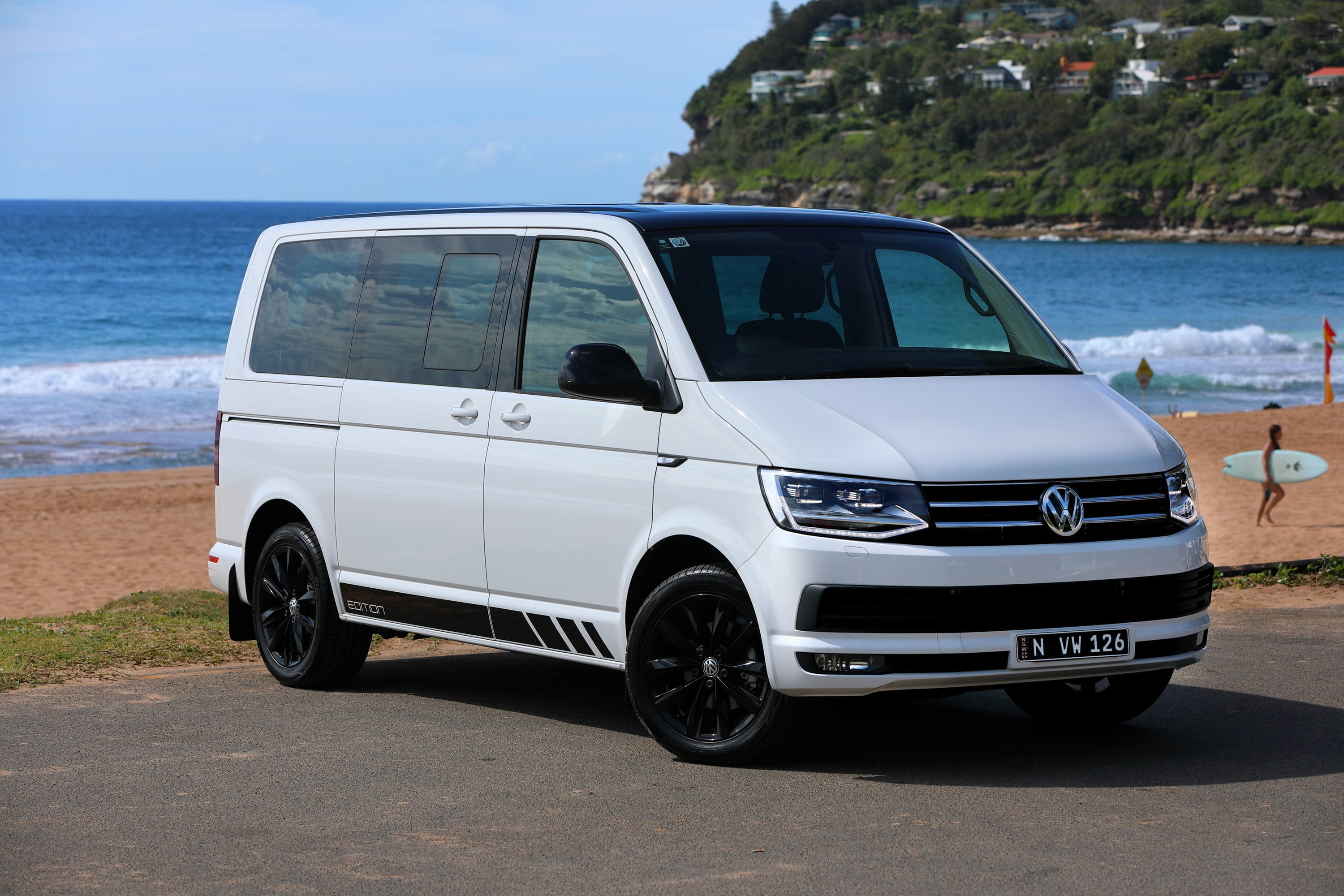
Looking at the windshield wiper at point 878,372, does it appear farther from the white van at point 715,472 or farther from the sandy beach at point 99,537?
the sandy beach at point 99,537

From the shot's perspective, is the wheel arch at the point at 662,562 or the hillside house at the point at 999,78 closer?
the wheel arch at the point at 662,562

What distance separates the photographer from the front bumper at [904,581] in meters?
5.80

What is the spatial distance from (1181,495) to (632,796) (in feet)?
7.78

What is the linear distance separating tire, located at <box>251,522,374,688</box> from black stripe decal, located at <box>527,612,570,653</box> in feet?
5.02

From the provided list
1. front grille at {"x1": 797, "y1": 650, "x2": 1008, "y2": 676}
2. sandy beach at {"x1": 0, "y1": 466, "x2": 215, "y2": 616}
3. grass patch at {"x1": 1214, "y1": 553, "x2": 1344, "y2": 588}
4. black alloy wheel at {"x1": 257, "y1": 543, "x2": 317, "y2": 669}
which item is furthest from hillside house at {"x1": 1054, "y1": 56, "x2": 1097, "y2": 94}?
front grille at {"x1": 797, "y1": 650, "x2": 1008, "y2": 676}

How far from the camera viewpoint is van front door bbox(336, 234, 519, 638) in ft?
23.8

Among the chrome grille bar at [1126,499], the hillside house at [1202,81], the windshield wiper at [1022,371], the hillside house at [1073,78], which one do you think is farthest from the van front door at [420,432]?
the hillside house at [1073,78]

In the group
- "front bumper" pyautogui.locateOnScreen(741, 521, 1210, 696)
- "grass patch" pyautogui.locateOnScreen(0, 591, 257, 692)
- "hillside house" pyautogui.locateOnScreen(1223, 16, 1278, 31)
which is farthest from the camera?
"hillside house" pyautogui.locateOnScreen(1223, 16, 1278, 31)

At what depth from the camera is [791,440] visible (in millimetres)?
5957

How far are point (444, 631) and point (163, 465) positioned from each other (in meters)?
24.1

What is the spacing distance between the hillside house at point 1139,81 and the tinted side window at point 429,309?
15510cm

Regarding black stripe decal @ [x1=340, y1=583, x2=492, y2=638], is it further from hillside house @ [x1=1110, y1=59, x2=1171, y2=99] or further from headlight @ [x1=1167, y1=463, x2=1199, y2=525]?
hillside house @ [x1=1110, y1=59, x2=1171, y2=99]

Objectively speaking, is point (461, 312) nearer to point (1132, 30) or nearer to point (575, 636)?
point (575, 636)

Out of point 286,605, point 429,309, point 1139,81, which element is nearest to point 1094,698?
point 429,309
